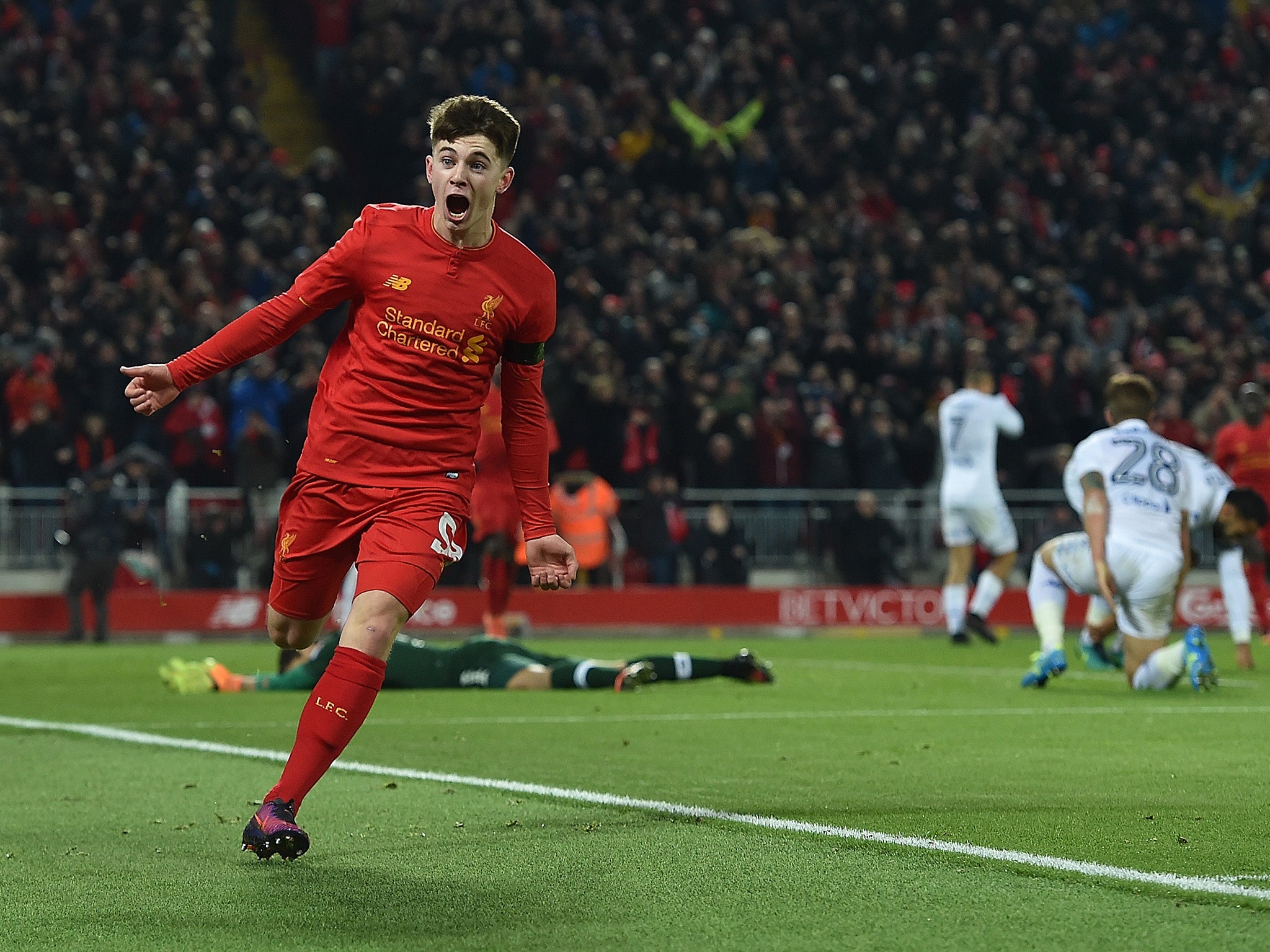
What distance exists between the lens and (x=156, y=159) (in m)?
21.0

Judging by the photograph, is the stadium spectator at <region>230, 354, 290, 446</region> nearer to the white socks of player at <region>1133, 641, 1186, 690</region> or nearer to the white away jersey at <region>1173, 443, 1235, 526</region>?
the white away jersey at <region>1173, 443, 1235, 526</region>

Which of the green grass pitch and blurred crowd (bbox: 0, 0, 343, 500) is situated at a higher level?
blurred crowd (bbox: 0, 0, 343, 500)

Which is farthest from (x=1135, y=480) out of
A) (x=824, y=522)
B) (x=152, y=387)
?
(x=824, y=522)

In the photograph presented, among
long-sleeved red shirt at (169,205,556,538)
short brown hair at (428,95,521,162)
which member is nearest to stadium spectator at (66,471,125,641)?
long-sleeved red shirt at (169,205,556,538)

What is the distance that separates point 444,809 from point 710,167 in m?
18.8

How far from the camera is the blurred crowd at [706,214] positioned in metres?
19.6

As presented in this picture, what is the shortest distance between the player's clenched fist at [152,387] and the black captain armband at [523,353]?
1.06 metres

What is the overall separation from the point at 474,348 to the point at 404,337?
222 mm

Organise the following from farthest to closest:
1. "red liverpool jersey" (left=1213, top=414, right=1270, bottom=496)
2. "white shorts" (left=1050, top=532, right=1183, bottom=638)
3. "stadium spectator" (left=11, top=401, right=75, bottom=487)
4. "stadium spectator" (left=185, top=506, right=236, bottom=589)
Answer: "stadium spectator" (left=185, top=506, right=236, bottom=589), "stadium spectator" (left=11, top=401, right=75, bottom=487), "red liverpool jersey" (left=1213, top=414, right=1270, bottom=496), "white shorts" (left=1050, top=532, right=1183, bottom=638)

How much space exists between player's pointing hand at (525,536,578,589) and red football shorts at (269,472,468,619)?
232mm

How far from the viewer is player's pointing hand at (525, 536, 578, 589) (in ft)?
19.0

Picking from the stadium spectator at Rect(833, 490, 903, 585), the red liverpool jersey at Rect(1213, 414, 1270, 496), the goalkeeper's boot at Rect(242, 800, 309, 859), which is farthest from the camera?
the stadium spectator at Rect(833, 490, 903, 585)

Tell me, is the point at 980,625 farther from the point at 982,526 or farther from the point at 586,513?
the point at 586,513

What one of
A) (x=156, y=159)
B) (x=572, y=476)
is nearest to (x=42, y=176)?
(x=156, y=159)
